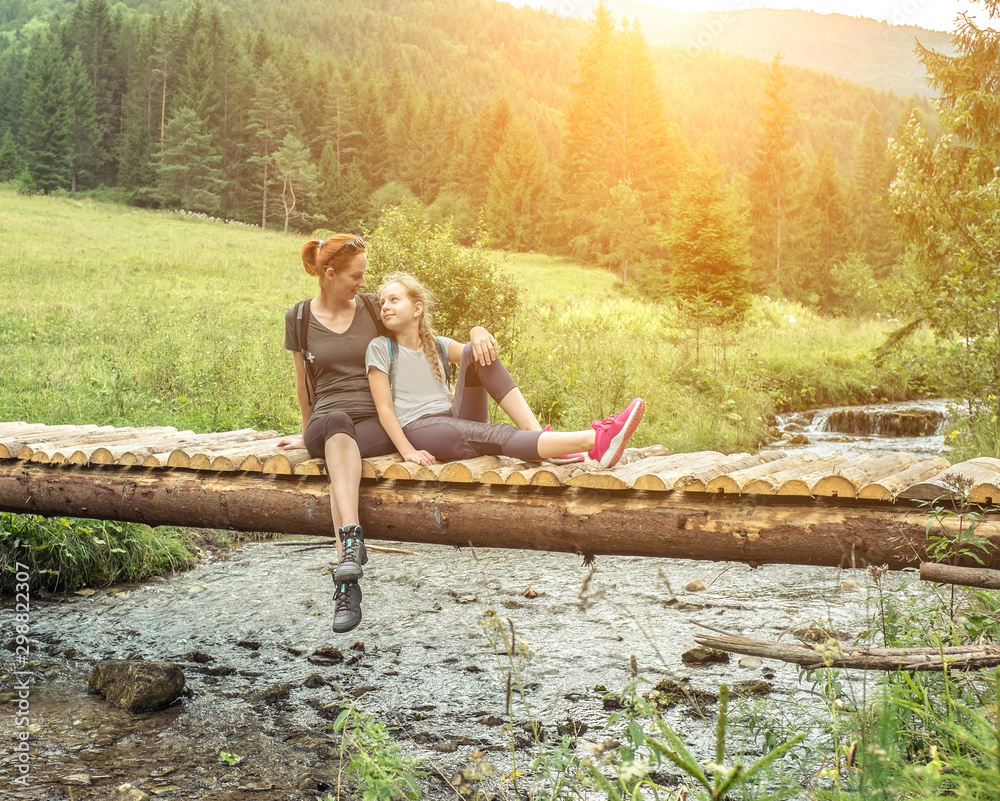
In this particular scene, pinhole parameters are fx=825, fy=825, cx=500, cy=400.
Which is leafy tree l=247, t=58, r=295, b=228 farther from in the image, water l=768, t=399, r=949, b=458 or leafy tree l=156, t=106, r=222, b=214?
water l=768, t=399, r=949, b=458

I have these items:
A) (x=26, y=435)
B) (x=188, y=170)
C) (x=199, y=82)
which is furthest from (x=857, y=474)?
(x=199, y=82)

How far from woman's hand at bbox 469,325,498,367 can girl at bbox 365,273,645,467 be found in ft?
0.23

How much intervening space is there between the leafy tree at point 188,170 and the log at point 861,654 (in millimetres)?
52556

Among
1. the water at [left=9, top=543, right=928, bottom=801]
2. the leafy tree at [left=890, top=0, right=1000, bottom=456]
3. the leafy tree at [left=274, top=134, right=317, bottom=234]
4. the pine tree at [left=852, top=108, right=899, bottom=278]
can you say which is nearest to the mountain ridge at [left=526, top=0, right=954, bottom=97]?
the pine tree at [left=852, top=108, right=899, bottom=278]

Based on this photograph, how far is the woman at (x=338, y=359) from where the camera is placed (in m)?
4.11

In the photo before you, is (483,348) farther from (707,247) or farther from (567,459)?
(707,247)

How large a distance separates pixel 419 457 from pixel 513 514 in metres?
0.64

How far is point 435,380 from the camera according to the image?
15.1 ft

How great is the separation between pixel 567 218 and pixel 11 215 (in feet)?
87.4

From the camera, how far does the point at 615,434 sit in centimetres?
381

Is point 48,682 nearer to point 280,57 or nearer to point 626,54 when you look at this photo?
point 626,54

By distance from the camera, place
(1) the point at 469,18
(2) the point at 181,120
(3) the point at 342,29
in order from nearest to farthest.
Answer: (2) the point at 181,120
(3) the point at 342,29
(1) the point at 469,18

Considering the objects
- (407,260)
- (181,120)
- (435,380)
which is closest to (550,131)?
(181,120)

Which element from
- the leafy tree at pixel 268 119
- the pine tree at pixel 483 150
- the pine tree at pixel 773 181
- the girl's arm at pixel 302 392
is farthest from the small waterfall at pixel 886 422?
the leafy tree at pixel 268 119
